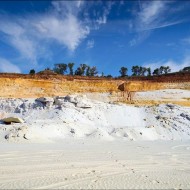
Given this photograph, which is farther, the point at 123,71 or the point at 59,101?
the point at 123,71

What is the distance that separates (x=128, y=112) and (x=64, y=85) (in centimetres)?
1613

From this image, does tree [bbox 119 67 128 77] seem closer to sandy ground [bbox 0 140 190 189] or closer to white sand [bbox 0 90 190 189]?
white sand [bbox 0 90 190 189]

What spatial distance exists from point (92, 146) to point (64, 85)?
2577 centimetres

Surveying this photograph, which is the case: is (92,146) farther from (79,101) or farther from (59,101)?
(59,101)

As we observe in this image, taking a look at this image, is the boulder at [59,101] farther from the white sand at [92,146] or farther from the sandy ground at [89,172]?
the sandy ground at [89,172]

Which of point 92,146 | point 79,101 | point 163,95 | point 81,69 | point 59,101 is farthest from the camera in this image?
point 81,69

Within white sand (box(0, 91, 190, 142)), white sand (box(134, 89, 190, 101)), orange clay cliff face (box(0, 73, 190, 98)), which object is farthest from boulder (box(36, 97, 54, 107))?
white sand (box(134, 89, 190, 101))

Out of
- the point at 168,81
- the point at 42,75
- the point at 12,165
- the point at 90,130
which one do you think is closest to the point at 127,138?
the point at 90,130

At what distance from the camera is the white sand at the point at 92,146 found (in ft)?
20.3

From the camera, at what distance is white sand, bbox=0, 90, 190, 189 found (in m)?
6.19

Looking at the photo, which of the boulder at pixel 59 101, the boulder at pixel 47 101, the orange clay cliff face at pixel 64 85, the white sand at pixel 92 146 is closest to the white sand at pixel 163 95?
the white sand at pixel 92 146

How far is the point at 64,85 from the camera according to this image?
1494 inches

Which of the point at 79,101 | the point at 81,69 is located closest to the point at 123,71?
the point at 81,69

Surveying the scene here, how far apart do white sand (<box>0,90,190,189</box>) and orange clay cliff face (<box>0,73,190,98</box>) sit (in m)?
5.12
